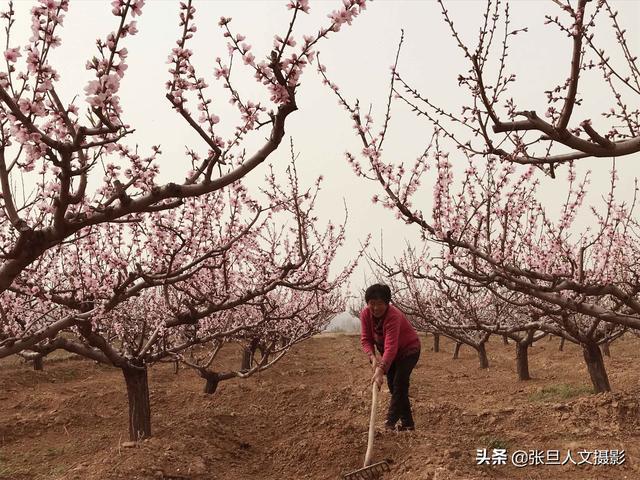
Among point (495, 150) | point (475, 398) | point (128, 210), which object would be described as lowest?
point (475, 398)

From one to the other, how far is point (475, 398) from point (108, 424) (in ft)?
22.2

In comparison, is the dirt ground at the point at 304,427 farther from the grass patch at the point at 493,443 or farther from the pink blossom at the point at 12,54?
the pink blossom at the point at 12,54

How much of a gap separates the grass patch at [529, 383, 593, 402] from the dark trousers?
167 inches

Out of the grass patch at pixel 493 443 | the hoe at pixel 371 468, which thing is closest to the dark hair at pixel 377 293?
the hoe at pixel 371 468

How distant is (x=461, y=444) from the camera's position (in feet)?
20.1

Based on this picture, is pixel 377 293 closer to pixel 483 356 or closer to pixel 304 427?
pixel 304 427

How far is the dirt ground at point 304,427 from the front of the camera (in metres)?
5.34

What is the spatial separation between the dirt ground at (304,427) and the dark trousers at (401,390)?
0.28 m

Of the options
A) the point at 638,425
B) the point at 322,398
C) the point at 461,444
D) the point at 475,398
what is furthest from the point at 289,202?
the point at 475,398

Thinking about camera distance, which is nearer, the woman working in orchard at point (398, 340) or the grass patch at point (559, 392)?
the woman working in orchard at point (398, 340)

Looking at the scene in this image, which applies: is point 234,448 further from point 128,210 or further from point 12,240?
point 128,210

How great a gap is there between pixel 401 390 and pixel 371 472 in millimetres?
1219

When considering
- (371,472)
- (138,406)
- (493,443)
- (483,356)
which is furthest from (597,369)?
(138,406)

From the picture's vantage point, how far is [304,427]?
720 cm
